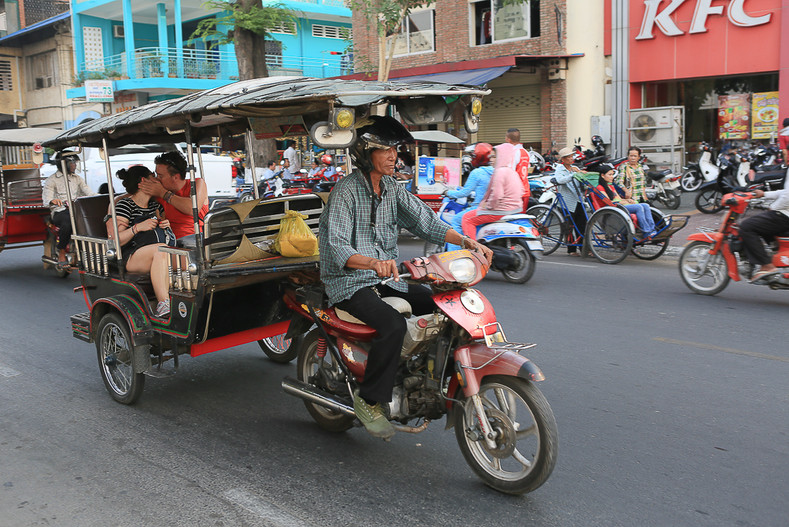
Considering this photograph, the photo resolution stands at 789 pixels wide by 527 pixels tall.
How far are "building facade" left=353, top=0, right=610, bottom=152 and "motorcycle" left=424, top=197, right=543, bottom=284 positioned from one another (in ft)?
38.6

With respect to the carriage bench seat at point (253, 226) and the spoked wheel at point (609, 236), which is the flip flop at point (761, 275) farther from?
the carriage bench seat at point (253, 226)

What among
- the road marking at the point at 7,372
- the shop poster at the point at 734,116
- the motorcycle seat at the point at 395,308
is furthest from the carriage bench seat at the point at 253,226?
the shop poster at the point at 734,116

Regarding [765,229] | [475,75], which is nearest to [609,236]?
[765,229]

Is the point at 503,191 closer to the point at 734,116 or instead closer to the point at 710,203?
the point at 710,203

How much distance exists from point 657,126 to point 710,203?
4664 mm

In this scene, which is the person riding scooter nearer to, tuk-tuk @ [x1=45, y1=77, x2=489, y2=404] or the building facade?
tuk-tuk @ [x1=45, y1=77, x2=489, y2=404]

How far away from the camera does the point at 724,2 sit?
1845 centimetres

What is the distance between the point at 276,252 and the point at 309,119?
915mm

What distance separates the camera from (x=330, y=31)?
119ft

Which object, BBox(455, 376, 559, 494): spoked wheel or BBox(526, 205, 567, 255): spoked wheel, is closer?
BBox(455, 376, 559, 494): spoked wheel

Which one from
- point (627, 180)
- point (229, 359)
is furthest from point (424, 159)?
point (229, 359)

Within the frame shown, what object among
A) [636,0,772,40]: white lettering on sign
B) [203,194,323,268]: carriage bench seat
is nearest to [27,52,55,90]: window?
[636,0,772,40]: white lettering on sign

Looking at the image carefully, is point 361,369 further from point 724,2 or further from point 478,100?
point 724,2

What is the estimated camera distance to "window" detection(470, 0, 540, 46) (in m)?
22.3
